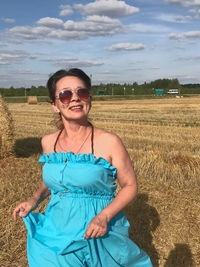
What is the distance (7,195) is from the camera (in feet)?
17.0

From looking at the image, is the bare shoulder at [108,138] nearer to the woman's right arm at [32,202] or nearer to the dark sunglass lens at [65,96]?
the dark sunglass lens at [65,96]

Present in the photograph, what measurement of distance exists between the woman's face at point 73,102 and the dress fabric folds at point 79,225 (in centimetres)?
27

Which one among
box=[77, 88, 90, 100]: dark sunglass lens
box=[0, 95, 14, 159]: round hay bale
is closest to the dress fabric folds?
box=[77, 88, 90, 100]: dark sunglass lens

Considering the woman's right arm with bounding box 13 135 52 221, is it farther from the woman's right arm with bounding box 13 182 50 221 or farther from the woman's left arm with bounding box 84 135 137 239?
the woman's left arm with bounding box 84 135 137 239

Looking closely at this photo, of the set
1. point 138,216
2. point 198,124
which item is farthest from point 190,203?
point 198,124

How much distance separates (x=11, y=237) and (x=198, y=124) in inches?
423

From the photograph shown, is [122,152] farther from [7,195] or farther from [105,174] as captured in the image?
[7,195]

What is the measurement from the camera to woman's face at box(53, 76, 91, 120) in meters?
2.20

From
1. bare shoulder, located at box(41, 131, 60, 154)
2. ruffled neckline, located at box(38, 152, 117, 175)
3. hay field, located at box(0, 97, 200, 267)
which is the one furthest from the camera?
hay field, located at box(0, 97, 200, 267)

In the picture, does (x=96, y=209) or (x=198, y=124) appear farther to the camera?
(x=198, y=124)

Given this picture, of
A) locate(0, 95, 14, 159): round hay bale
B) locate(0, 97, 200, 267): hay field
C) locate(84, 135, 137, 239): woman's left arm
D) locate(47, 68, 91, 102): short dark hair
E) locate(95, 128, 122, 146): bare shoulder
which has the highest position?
locate(47, 68, 91, 102): short dark hair

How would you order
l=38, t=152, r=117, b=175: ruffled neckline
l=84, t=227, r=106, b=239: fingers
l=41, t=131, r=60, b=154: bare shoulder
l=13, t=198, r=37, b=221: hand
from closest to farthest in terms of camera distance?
l=84, t=227, r=106, b=239: fingers < l=38, t=152, r=117, b=175: ruffled neckline < l=13, t=198, r=37, b=221: hand < l=41, t=131, r=60, b=154: bare shoulder

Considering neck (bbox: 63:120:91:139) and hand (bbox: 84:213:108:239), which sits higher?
neck (bbox: 63:120:91:139)

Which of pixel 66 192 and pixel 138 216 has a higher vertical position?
pixel 66 192
